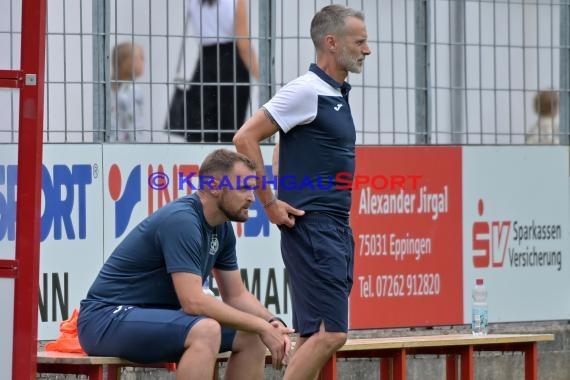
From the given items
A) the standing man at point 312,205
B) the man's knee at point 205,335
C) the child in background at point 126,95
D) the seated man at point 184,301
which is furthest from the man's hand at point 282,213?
the child in background at point 126,95

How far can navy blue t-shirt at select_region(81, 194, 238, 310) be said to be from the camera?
6.12 meters

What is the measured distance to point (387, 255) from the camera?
9.00 m

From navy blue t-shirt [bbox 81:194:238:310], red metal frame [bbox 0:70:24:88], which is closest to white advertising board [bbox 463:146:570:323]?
navy blue t-shirt [bbox 81:194:238:310]

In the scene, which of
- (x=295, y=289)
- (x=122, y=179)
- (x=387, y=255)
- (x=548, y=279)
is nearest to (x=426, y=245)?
(x=387, y=255)

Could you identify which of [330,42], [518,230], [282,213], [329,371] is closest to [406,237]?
[518,230]

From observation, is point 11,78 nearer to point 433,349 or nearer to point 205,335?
point 205,335

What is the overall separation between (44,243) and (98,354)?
1.81 metres

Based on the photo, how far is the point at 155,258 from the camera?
623 cm

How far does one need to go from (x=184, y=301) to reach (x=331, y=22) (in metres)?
1.53

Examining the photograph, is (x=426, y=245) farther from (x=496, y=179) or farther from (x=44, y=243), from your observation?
(x=44, y=243)

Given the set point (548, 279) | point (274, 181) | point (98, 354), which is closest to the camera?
point (98, 354)

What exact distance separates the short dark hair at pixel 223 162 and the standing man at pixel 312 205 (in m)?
0.08

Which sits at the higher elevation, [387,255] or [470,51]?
[470,51]

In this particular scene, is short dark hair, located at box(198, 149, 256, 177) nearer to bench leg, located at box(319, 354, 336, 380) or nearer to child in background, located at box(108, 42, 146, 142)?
bench leg, located at box(319, 354, 336, 380)
